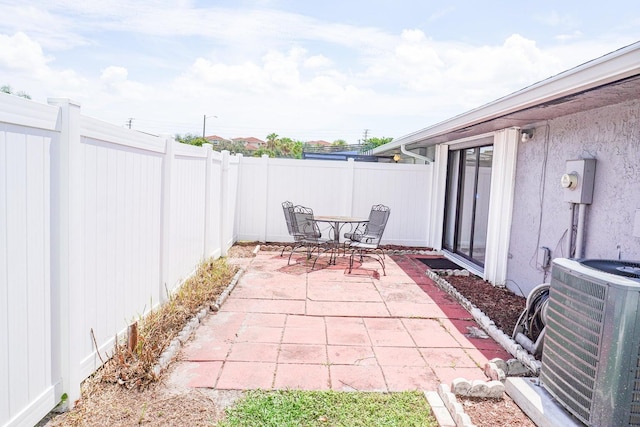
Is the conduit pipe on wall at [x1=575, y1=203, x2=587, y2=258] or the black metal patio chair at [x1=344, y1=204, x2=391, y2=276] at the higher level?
the conduit pipe on wall at [x1=575, y1=203, x2=587, y2=258]

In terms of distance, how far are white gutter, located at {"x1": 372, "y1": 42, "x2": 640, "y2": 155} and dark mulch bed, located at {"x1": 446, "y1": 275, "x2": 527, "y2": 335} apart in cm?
218

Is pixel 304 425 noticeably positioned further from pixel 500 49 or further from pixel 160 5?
pixel 500 49

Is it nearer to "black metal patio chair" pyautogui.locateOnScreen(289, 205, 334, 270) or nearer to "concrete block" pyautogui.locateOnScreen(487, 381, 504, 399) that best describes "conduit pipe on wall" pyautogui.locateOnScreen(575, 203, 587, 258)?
"concrete block" pyautogui.locateOnScreen(487, 381, 504, 399)

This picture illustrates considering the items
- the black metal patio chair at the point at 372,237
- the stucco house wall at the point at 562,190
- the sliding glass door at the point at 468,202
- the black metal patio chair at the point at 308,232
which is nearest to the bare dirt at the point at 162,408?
the stucco house wall at the point at 562,190

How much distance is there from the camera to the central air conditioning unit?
2287 millimetres

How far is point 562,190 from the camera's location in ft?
15.9

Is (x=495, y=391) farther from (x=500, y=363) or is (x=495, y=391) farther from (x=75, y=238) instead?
(x=75, y=238)

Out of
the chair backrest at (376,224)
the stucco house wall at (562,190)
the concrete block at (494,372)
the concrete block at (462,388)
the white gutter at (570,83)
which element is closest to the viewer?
the white gutter at (570,83)

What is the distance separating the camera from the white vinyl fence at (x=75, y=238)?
2123mm

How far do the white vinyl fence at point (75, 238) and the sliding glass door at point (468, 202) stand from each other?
15.2 feet

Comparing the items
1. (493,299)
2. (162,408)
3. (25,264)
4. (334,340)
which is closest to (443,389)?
(334,340)

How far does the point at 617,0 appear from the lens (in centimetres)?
498

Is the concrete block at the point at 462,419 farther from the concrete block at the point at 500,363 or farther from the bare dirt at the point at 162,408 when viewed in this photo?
the concrete block at the point at 500,363

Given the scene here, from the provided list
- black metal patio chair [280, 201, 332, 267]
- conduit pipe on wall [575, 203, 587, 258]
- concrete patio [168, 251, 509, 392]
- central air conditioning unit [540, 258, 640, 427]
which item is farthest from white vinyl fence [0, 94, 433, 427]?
conduit pipe on wall [575, 203, 587, 258]
